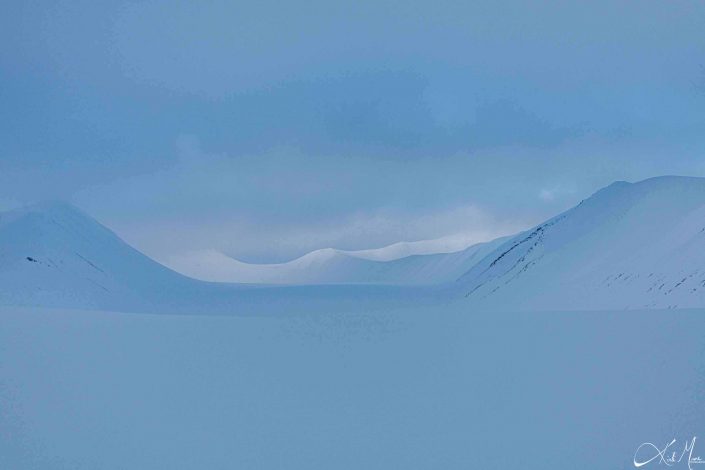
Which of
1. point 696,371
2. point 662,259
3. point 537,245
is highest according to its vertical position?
point 537,245

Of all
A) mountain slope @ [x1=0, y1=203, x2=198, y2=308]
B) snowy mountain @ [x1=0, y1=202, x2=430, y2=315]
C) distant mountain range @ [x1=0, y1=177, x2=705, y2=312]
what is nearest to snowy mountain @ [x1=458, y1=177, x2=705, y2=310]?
distant mountain range @ [x1=0, y1=177, x2=705, y2=312]

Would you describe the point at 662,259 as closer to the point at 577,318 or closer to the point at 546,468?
the point at 577,318

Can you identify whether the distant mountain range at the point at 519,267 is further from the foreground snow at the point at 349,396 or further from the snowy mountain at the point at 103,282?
the foreground snow at the point at 349,396

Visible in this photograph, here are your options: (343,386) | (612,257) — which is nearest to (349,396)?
(343,386)

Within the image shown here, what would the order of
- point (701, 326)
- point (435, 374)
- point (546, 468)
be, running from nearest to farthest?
point (546, 468)
point (435, 374)
point (701, 326)

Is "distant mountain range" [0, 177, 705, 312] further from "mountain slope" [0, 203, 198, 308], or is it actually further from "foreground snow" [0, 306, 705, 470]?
"foreground snow" [0, 306, 705, 470]

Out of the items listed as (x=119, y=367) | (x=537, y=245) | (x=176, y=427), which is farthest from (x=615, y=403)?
(x=537, y=245)
